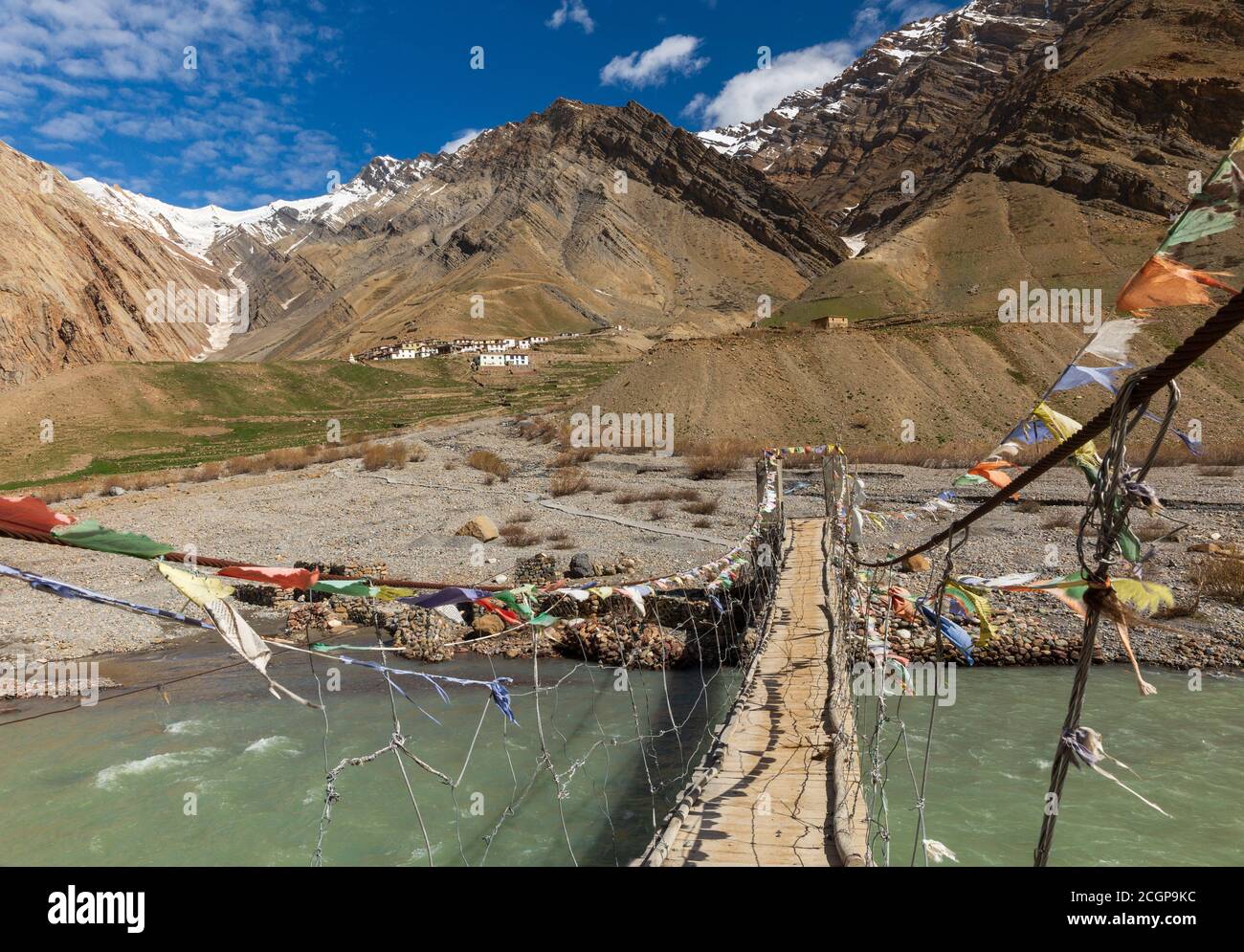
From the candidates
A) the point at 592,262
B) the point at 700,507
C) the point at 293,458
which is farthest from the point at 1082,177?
the point at 293,458

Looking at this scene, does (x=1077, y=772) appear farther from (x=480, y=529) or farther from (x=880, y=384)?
(x=880, y=384)

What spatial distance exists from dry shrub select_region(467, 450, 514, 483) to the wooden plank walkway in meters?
23.8

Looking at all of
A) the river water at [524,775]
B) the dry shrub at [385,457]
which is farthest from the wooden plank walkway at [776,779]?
the dry shrub at [385,457]

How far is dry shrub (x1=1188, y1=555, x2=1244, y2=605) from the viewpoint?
44.5ft

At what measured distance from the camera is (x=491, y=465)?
1304 inches

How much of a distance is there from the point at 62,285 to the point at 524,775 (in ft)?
391

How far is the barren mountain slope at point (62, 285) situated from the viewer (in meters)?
76.5

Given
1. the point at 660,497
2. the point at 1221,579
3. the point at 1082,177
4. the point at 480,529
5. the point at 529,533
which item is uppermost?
the point at 1082,177

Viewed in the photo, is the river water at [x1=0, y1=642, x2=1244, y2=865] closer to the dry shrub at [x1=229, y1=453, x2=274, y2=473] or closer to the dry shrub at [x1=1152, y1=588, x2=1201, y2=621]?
the dry shrub at [x1=1152, y1=588, x2=1201, y2=621]

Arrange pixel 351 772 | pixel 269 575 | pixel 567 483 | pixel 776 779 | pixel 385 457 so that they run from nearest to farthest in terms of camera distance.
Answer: pixel 269 575, pixel 776 779, pixel 351 772, pixel 567 483, pixel 385 457

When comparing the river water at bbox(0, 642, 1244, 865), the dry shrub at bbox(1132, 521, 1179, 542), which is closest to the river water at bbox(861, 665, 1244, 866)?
the river water at bbox(0, 642, 1244, 865)

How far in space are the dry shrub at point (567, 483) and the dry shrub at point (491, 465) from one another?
102 inches

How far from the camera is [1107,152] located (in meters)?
96.6
